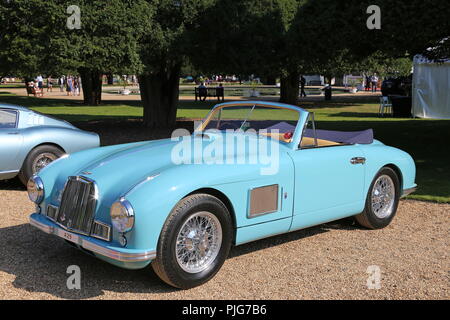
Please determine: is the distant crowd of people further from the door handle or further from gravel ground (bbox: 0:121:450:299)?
the door handle

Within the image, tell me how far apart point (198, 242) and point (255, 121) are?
5.64 feet

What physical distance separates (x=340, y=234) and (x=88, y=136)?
177 inches

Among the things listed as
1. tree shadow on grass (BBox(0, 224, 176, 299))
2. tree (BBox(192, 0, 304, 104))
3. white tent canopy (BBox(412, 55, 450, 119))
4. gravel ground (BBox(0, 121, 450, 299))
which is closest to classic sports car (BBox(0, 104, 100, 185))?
gravel ground (BBox(0, 121, 450, 299))

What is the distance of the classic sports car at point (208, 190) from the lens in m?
3.75

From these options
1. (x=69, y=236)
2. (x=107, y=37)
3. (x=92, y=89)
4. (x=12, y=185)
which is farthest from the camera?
(x=92, y=89)

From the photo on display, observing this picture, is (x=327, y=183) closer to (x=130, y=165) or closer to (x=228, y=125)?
(x=228, y=125)

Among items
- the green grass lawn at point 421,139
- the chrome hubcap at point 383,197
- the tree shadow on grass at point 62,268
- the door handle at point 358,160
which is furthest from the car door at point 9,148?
the green grass lawn at point 421,139

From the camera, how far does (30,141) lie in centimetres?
734

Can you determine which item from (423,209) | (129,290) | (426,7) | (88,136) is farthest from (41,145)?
(426,7)

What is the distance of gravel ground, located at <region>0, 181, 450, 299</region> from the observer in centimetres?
397

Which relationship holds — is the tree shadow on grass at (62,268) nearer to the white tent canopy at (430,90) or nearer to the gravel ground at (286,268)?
the gravel ground at (286,268)

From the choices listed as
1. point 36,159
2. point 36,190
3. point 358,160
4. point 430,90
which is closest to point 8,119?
point 36,159

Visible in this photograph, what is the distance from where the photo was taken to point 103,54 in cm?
1154
